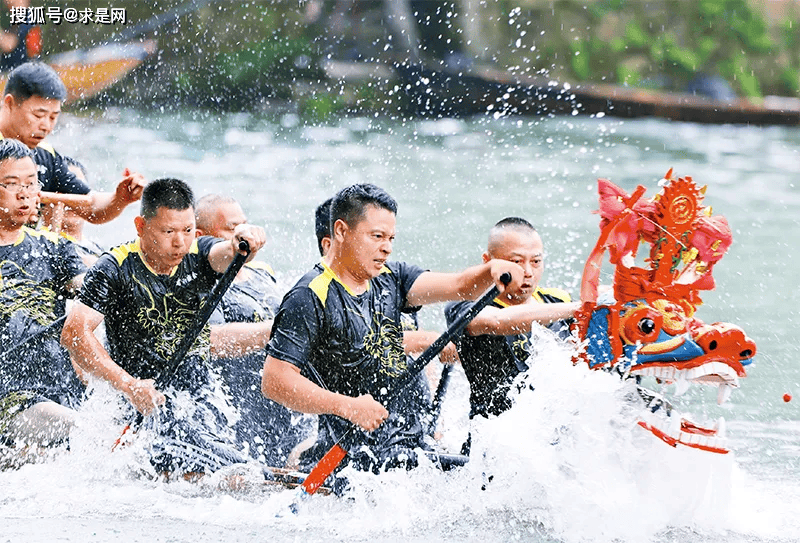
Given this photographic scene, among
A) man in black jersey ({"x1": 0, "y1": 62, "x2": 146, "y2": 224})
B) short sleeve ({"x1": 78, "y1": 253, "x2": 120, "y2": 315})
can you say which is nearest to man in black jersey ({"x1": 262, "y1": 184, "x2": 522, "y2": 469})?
short sleeve ({"x1": 78, "y1": 253, "x2": 120, "y2": 315})

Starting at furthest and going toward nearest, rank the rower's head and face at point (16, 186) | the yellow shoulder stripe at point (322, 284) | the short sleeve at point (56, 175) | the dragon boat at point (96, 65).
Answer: the dragon boat at point (96, 65) < the short sleeve at point (56, 175) < the rower's head and face at point (16, 186) < the yellow shoulder stripe at point (322, 284)

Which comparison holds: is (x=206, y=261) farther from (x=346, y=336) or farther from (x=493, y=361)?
(x=493, y=361)

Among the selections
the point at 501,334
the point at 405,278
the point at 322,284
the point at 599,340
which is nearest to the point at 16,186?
the point at 322,284

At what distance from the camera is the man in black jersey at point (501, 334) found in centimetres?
328

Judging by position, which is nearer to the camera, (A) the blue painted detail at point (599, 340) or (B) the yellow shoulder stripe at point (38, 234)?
(A) the blue painted detail at point (599, 340)

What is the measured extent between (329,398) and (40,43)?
37.1 ft

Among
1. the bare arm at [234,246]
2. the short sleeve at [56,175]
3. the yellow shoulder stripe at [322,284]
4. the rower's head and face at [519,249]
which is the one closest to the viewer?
the yellow shoulder stripe at [322,284]

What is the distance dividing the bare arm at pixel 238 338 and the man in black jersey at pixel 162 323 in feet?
0.12

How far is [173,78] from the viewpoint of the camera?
14492mm

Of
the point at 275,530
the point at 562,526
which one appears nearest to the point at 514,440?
the point at 562,526

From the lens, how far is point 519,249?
A: 330 centimetres

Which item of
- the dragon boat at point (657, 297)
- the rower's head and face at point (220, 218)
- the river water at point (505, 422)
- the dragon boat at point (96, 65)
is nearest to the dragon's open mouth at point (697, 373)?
the dragon boat at point (657, 297)

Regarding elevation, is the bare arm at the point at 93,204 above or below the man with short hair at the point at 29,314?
above

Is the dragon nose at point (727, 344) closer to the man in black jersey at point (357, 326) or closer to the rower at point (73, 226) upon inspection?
the man in black jersey at point (357, 326)
